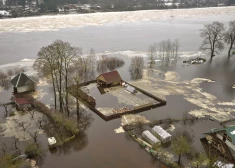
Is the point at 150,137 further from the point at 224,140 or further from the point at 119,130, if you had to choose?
the point at 224,140

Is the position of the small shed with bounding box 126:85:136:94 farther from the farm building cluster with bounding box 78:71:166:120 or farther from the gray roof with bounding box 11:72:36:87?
the gray roof with bounding box 11:72:36:87

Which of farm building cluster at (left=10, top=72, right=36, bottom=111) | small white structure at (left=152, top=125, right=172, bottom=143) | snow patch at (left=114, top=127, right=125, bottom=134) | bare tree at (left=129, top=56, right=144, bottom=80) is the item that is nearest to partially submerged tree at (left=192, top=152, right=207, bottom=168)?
small white structure at (left=152, top=125, right=172, bottom=143)

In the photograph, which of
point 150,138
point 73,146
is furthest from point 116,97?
point 73,146

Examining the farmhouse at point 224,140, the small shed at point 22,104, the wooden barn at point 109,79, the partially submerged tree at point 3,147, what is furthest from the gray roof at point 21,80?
the farmhouse at point 224,140

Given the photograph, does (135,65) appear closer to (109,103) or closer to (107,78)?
(107,78)

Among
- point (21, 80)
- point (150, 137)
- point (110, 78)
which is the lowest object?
point (150, 137)
